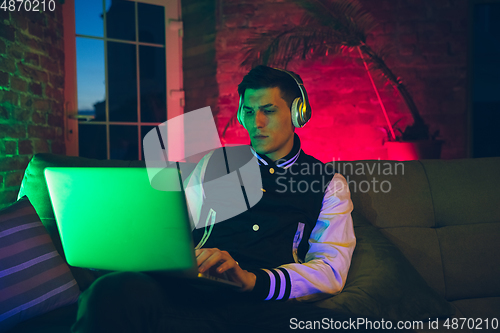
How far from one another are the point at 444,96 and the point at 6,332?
3.78 meters

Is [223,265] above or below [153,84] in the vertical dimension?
below

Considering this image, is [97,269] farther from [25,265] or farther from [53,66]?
[53,66]

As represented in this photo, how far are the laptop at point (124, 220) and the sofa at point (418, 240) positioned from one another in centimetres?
52

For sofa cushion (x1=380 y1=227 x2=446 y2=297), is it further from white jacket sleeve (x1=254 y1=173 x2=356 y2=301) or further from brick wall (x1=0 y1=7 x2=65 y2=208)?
brick wall (x1=0 y1=7 x2=65 y2=208)

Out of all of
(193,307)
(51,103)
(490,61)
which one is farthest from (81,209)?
(490,61)

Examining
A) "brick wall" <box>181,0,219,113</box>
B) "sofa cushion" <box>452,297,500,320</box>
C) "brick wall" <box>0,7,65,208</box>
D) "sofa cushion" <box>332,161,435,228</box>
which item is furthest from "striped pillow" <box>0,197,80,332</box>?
"brick wall" <box>181,0,219,113</box>

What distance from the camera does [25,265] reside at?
120cm

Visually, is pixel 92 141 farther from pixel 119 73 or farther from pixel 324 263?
pixel 324 263

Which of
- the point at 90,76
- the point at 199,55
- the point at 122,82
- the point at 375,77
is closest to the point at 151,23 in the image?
the point at 199,55

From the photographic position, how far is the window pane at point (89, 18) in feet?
10.2

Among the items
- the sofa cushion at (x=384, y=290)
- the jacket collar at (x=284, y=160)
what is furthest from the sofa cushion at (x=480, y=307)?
the jacket collar at (x=284, y=160)

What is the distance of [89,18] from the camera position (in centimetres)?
317

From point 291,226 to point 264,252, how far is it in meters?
0.14

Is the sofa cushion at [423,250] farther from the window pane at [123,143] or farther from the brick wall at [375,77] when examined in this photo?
the window pane at [123,143]
